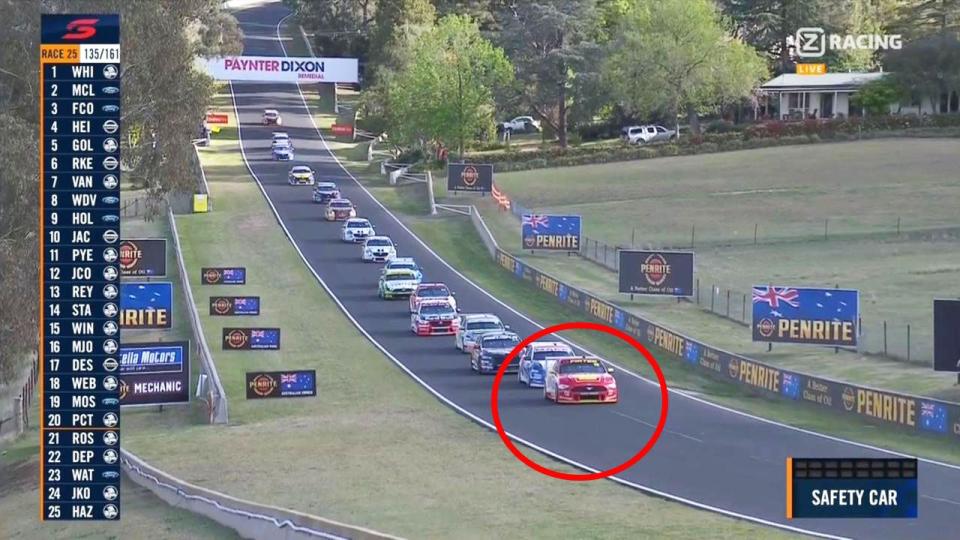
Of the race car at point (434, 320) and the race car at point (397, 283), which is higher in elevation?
the race car at point (397, 283)

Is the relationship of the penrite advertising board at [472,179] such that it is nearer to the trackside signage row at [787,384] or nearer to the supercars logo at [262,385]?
the trackside signage row at [787,384]

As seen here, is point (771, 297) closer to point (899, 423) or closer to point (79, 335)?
point (899, 423)

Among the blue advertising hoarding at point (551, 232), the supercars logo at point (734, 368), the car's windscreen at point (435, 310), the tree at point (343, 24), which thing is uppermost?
the tree at point (343, 24)

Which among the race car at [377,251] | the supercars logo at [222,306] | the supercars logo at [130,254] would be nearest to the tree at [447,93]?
the race car at [377,251]

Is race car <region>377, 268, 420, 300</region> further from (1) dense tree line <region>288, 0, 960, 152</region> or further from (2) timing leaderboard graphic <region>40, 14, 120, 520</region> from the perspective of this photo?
(1) dense tree line <region>288, 0, 960, 152</region>

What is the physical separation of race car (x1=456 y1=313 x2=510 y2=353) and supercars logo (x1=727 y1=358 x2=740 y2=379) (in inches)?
330

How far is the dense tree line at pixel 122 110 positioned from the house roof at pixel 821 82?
87686 mm

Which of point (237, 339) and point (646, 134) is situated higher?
point (646, 134)

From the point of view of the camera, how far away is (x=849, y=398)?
43.9 meters

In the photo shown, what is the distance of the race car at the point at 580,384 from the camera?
46312 millimetres

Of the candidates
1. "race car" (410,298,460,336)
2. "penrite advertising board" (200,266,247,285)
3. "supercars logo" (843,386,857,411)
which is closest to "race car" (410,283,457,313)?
"race car" (410,298,460,336)

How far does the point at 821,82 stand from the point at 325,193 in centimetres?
5276

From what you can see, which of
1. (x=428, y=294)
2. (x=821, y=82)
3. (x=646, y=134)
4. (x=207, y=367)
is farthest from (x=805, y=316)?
(x=821, y=82)

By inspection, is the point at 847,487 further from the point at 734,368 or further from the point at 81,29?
the point at 734,368
